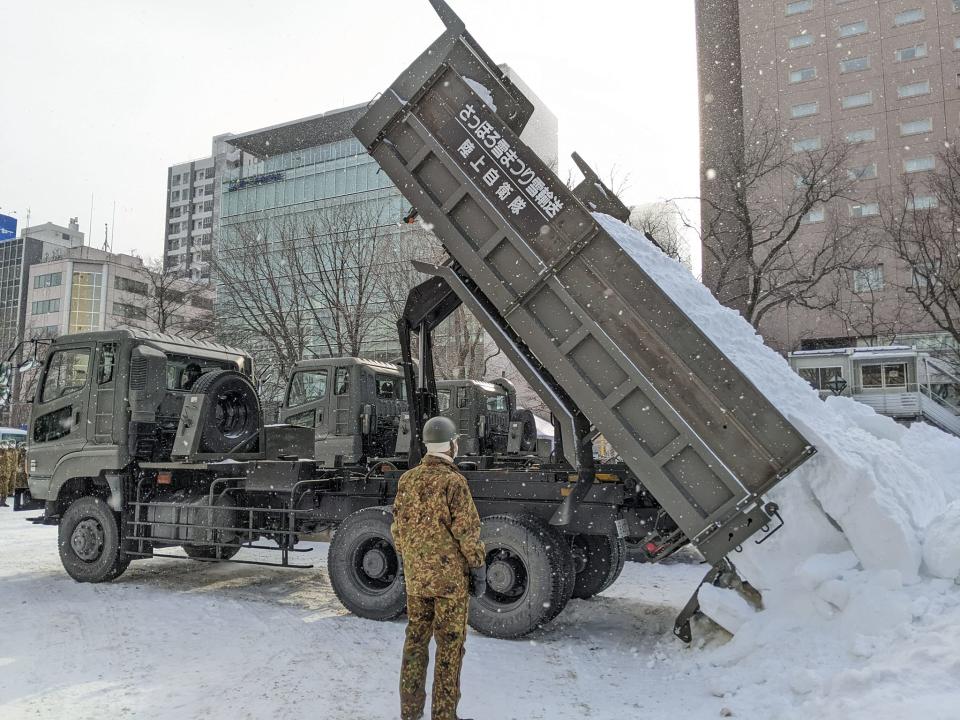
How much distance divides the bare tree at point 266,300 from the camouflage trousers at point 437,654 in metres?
21.0

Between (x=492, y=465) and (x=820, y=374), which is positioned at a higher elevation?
(x=820, y=374)

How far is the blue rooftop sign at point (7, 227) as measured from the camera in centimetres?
1912

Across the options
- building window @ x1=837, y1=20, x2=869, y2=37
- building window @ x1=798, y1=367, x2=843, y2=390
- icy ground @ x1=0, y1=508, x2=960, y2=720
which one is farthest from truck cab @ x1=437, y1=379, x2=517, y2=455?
building window @ x1=837, y1=20, x2=869, y2=37

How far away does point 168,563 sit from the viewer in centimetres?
1052

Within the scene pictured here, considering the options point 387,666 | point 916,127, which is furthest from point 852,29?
point 387,666

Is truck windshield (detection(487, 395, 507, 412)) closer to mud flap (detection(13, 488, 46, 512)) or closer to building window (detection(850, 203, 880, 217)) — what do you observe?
mud flap (detection(13, 488, 46, 512))

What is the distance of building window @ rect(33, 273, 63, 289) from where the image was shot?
246 ft

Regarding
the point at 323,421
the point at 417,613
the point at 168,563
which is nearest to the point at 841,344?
the point at 323,421

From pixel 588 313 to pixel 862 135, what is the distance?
42176 millimetres

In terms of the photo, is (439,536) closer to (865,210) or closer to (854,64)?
(865,210)

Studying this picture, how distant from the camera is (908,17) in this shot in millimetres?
40469

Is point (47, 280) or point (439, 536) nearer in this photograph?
point (439, 536)

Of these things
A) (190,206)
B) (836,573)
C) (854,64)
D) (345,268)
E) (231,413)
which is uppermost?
(190,206)

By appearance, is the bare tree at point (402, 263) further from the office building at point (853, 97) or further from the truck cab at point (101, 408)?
A: the office building at point (853, 97)
